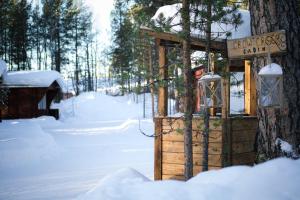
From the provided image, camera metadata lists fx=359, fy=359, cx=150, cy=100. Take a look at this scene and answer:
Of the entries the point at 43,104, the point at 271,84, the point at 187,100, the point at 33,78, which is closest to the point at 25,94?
the point at 33,78

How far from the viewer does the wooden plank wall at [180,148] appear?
7.01 meters

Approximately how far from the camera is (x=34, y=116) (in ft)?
86.1

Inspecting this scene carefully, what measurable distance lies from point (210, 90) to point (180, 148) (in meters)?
2.58

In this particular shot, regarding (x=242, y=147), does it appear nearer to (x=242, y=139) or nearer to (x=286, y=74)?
(x=242, y=139)

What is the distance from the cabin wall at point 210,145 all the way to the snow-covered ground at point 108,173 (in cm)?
174

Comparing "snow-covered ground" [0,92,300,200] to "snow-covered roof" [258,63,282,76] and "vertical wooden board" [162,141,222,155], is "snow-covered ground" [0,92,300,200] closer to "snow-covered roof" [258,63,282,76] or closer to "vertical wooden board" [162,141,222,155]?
"snow-covered roof" [258,63,282,76]

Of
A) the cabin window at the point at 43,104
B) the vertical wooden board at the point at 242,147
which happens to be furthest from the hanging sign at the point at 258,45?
the cabin window at the point at 43,104

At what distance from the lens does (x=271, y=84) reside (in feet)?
11.4

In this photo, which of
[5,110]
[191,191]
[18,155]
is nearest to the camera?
[191,191]

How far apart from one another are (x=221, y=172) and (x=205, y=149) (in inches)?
116

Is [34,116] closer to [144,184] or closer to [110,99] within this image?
[110,99]

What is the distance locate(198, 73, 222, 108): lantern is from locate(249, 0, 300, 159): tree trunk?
1.19 m

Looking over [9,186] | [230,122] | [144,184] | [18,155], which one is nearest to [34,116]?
[18,155]

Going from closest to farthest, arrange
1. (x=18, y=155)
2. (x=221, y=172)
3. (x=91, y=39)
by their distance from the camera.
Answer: (x=221, y=172)
(x=18, y=155)
(x=91, y=39)
